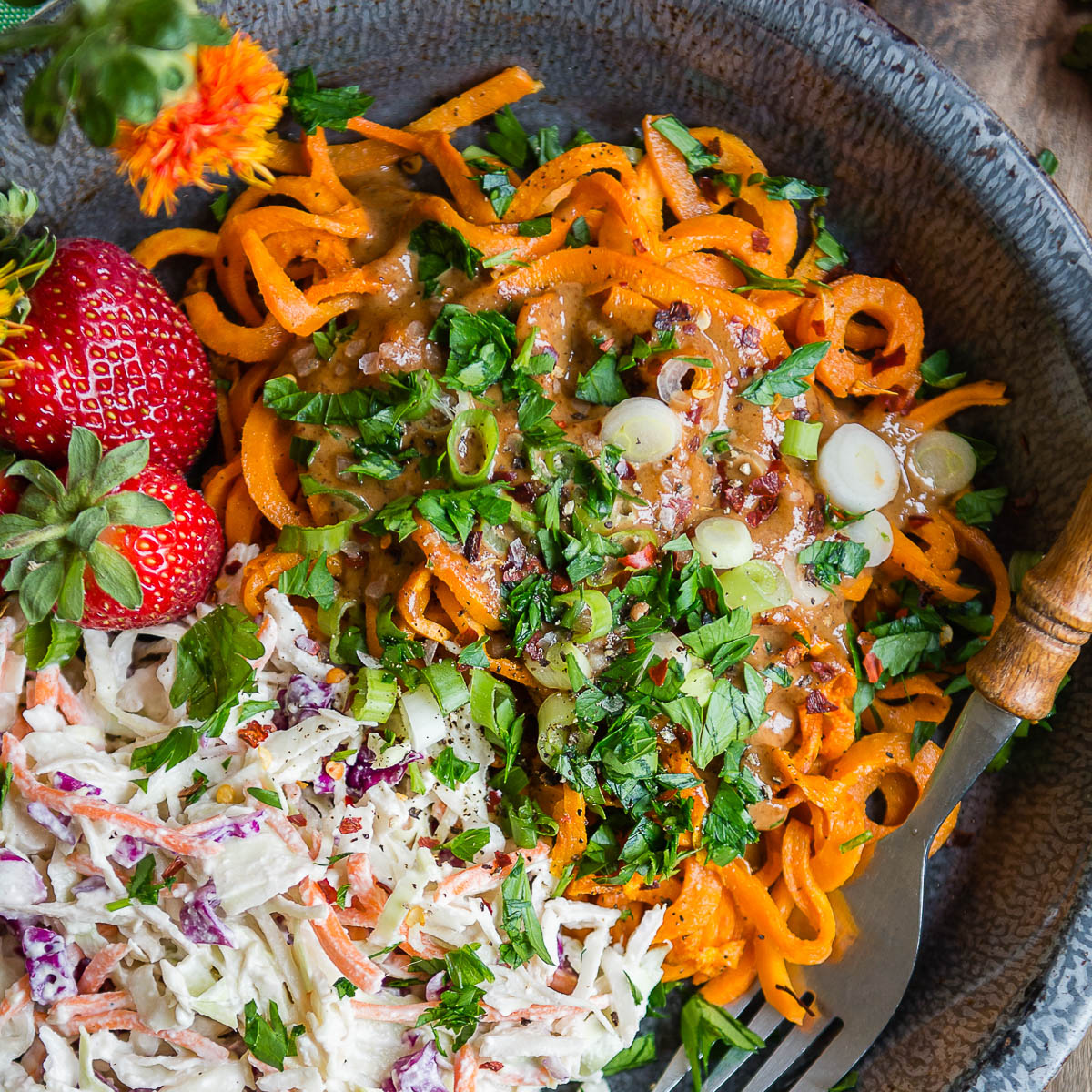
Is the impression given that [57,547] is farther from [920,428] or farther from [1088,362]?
[1088,362]

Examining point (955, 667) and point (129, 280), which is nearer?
point (129, 280)

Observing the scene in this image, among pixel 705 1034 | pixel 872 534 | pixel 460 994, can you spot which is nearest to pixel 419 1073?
pixel 460 994

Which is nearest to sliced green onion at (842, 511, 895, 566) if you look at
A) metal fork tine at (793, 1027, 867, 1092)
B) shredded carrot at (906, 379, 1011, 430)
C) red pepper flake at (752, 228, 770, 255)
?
shredded carrot at (906, 379, 1011, 430)

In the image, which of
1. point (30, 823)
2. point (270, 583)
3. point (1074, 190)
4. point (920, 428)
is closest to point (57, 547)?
point (270, 583)

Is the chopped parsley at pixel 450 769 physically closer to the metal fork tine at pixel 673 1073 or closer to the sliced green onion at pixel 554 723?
the sliced green onion at pixel 554 723

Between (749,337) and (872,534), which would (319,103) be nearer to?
(749,337)

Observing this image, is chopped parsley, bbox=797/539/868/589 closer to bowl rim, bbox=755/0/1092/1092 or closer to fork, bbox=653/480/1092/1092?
fork, bbox=653/480/1092/1092
